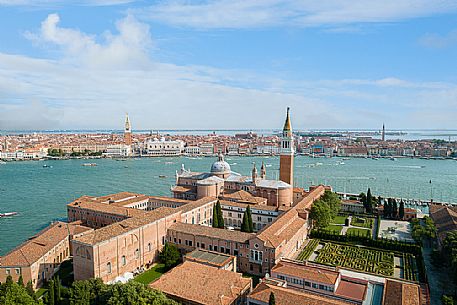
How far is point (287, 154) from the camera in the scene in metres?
24.7

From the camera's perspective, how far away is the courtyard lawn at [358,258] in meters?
15.0

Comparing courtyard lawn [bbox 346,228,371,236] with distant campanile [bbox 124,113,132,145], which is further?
distant campanile [bbox 124,113,132,145]

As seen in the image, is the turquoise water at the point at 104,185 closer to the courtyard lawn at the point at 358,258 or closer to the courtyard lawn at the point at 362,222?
the courtyard lawn at the point at 362,222

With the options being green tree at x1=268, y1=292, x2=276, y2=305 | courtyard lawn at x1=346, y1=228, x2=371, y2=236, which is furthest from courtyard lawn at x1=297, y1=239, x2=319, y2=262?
green tree at x1=268, y1=292, x2=276, y2=305

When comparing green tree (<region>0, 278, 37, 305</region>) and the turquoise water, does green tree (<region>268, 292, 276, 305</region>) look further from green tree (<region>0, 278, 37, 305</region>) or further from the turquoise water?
the turquoise water

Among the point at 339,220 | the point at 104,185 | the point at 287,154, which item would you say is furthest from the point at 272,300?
the point at 104,185

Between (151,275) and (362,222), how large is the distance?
15246 mm

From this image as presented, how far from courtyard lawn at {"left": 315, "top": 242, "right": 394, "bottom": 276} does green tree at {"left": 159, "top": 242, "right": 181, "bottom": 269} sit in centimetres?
685

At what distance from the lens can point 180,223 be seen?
17.3 m

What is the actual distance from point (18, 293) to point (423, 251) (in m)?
18.6

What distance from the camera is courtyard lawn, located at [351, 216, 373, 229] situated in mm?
21969

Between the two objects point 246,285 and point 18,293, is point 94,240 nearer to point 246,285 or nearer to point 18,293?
point 18,293

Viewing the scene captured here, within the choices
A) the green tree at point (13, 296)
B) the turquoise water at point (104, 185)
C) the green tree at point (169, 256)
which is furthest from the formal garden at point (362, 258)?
the turquoise water at point (104, 185)

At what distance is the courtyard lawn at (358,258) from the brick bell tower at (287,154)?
24.7 ft
